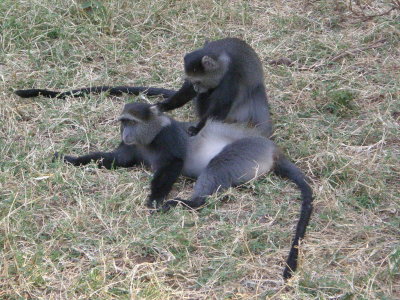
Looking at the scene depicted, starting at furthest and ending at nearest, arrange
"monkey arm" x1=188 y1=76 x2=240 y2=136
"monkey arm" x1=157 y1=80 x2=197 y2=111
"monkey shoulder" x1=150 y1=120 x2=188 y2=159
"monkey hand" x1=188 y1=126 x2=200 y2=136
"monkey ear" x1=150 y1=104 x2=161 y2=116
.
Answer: "monkey arm" x1=157 y1=80 x2=197 y2=111, "monkey arm" x1=188 y1=76 x2=240 y2=136, "monkey hand" x1=188 y1=126 x2=200 y2=136, "monkey ear" x1=150 y1=104 x2=161 y2=116, "monkey shoulder" x1=150 y1=120 x2=188 y2=159

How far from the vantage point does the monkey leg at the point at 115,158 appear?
6.10m

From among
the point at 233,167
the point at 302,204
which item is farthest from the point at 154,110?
Answer: the point at 302,204

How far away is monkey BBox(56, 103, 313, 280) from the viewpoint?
18.6ft

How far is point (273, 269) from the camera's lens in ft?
15.5

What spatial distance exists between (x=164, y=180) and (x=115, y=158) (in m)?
0.59

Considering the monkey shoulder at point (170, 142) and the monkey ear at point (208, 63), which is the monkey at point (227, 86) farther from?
the monkey shoulder at point (170, 142)

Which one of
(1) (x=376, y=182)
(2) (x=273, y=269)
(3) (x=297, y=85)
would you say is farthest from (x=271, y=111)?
(2) (x=273, y=269)

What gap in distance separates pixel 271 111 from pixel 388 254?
7.77 feet

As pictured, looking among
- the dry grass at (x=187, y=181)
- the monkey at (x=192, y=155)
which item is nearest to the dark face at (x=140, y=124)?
the monkey at (x=192, y=155)

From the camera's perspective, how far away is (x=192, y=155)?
6.05 meters

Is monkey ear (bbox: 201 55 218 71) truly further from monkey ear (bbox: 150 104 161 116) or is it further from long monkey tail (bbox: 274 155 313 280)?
long monkey tail (bbox: 274 155 313 280)

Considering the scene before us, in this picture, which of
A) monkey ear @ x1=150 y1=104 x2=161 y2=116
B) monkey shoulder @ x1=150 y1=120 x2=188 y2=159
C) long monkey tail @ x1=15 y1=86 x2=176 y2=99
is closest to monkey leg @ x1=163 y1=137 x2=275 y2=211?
monkey shoulder @ x1=150 y1=120 x2=188 y2=159

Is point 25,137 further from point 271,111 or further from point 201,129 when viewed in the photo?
point 271,111

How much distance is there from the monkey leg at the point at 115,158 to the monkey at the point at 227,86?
1.69ft
